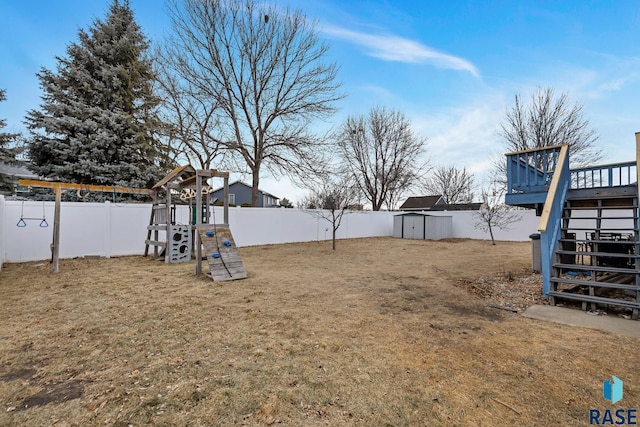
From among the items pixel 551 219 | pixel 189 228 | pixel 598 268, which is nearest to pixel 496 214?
pixel 551 219

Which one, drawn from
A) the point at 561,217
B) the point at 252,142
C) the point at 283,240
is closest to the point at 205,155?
the point at 252,142

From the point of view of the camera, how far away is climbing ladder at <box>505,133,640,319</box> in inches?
159

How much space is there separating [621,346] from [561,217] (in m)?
2.77

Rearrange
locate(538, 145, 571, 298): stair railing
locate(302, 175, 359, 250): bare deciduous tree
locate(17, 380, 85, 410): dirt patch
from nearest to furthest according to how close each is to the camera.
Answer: locate(17, 380, 85, 410): dirt patch < locate(538, 145, 571, 298): stair railing < locate(302, 175, 359, 250): bare deciduous tree

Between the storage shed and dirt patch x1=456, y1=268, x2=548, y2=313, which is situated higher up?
the storage shed

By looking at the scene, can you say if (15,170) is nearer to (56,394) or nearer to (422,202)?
(56,394)

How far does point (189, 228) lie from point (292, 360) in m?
6.47

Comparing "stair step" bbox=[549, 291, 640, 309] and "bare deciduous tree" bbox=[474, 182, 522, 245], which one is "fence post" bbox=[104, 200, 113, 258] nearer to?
"stair step" bbox=[549, 291, 640, 309]

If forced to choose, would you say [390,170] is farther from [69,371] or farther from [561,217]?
[69,371]

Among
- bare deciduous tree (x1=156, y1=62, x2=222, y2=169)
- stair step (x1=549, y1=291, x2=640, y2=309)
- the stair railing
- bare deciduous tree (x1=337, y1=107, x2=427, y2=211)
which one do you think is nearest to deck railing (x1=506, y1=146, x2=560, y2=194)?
the stair railing

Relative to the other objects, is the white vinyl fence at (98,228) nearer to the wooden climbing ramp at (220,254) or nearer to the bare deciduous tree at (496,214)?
the wooden climbing ramp at (220,254)

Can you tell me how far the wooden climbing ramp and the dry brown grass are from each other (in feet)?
3.11

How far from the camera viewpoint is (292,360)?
2.57m

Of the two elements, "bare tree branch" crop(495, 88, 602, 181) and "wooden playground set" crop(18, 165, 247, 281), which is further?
"bare tree branch" crop(495, 88, 602, 181)
